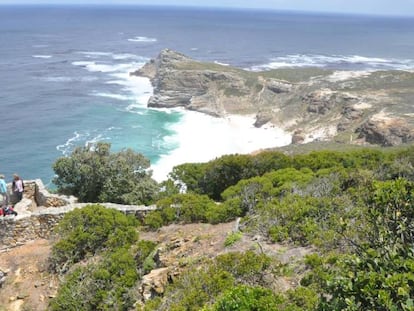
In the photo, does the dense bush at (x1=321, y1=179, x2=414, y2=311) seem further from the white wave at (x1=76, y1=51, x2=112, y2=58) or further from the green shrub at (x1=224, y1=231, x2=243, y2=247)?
the white wave at (x1=76, y1=51, x2=112, y2=58)

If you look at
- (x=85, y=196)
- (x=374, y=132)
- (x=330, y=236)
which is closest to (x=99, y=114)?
(x=374, y=132)

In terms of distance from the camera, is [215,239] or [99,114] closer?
[215,239]

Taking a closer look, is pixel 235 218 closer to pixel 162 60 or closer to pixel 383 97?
pixel 383 97

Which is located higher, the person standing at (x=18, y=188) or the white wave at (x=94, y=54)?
the person standing at (x=18, y=188)

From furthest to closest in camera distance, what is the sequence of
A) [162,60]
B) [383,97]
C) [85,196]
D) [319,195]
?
[162,60]
[383,97]
[85,196]
[319,195]

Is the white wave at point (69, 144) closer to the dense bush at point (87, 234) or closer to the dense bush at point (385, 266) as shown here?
the dense bush at point (87, 234)

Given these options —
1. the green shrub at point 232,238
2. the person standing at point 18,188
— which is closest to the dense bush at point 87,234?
the green shrub at point 232,238
